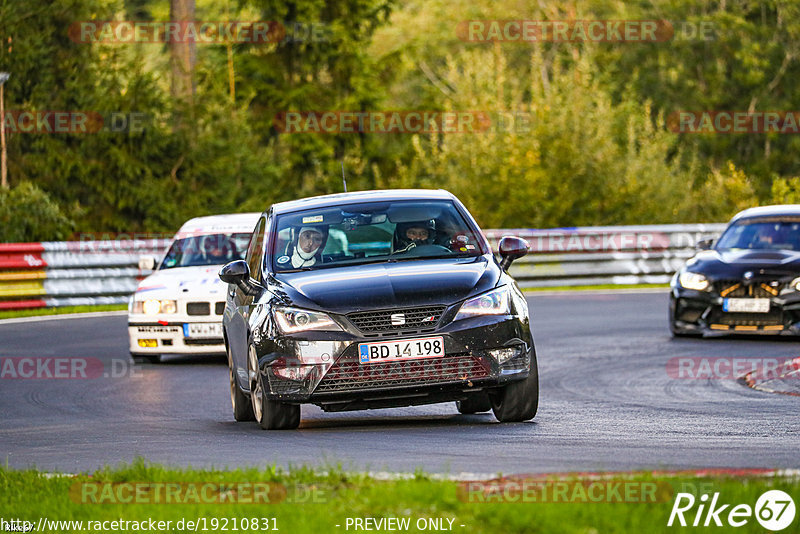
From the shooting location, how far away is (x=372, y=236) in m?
10.8

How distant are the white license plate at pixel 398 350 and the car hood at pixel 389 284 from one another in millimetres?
239

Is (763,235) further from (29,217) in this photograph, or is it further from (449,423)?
(29,217)

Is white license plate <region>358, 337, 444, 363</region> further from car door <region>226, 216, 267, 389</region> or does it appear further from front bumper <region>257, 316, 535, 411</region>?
car door <region>226, 216, 267, 389</region>

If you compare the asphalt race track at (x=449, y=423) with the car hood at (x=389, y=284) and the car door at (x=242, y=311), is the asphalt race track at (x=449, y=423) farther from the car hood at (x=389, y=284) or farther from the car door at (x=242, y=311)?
the car hood at (x=389, y=284)

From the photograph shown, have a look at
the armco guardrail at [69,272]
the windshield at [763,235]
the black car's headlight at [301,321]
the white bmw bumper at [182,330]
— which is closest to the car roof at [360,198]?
the black car's headlight at [301,321]

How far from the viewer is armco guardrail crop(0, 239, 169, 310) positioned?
2411 centimetres

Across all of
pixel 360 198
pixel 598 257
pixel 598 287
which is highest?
pixel 360 198

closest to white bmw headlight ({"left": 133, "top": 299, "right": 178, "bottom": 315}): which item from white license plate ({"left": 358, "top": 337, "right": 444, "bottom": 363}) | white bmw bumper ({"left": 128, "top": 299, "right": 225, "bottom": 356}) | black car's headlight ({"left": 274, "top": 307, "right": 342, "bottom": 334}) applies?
white bmw bumper ({"left": 128, "top": 299, "right": 225, "bottom": 356})

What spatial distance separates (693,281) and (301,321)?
9033 millimetres

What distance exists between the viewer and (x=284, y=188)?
145 ft

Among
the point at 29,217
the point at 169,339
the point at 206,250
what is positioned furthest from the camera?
the point at 29,217

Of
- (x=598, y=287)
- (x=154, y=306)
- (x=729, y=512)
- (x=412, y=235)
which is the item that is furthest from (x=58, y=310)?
(x=729, y=512)

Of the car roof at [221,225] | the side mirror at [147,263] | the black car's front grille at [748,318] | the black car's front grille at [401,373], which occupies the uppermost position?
the black car's front grille at [401,373]

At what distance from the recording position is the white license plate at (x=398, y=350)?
9547mm
